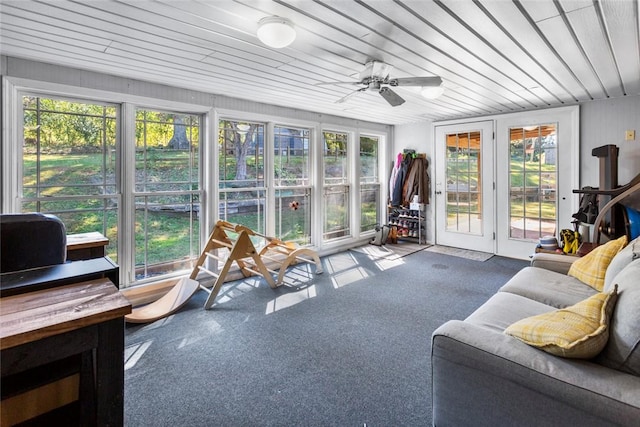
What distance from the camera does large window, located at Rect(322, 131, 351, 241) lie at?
17.7 ft

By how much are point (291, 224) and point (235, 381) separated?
298cm

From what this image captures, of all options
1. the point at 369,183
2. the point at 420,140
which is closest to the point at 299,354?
the point at 369,183

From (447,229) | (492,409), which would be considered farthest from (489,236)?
(492,409)

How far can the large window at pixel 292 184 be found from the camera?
4727 mm

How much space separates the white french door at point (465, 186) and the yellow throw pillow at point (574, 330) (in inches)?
162

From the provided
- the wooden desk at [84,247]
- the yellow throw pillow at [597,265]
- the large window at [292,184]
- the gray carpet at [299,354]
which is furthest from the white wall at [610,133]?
the wooden desk at [84,247]

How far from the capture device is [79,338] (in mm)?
968

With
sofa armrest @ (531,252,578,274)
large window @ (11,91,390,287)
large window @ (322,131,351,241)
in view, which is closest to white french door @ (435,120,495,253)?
large window @ (322,131,351,241)

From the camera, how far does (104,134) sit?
326cm

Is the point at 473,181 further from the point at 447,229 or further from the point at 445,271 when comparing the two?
the point at 445,271

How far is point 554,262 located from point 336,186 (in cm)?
331

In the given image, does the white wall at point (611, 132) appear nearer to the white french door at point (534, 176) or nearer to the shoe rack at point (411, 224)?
the white french door at point (534, 176)

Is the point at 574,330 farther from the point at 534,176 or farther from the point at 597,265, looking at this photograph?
the point at 534,176

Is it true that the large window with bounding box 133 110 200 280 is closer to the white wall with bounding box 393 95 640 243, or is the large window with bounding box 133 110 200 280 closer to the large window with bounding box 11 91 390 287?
the large window with bounding box 11 91 390 287
